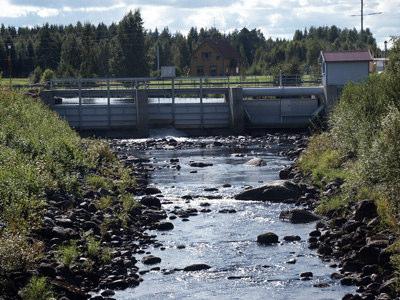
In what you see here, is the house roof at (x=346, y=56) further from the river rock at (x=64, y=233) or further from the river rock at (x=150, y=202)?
the river rock at (x=64, y=233)

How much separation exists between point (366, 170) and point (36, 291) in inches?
475

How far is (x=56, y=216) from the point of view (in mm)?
25109

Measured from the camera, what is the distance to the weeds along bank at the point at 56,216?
744 inches

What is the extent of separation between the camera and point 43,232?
882 inches

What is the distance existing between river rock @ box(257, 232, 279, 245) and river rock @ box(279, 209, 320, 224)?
9.45ft


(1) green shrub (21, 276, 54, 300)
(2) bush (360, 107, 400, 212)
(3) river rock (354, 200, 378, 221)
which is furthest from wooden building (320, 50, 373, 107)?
(1) green shrub (21, 276, 54, 300)

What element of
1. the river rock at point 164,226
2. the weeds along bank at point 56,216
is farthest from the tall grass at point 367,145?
the weeds along bank at point 56,216

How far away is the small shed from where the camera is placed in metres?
61.9

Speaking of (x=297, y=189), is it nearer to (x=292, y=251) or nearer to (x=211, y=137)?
(x=292, y=251)

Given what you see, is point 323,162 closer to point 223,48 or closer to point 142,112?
point 142,112

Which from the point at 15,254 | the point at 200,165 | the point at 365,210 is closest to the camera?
the point at 15,254

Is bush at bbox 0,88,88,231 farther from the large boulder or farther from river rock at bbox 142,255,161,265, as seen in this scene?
the large boulder

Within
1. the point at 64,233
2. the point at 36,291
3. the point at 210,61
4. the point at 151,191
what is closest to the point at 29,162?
the point at 64,233

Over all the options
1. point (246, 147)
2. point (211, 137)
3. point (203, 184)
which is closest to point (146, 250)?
point (203, 184)
